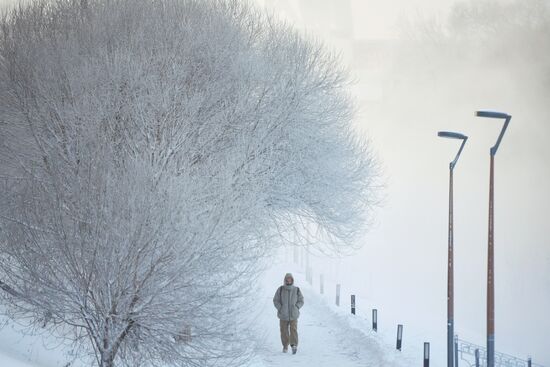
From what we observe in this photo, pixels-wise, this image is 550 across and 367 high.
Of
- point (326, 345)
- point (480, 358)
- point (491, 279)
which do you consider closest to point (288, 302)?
point (326, 345)

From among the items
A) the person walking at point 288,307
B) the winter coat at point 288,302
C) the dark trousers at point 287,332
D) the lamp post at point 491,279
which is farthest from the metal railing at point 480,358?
the winter coat at point 288,302

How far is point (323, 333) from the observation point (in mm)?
20297

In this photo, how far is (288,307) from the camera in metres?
16.5

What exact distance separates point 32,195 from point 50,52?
8.84 meters

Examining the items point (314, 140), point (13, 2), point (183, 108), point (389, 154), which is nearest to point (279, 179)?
point (314, 140)

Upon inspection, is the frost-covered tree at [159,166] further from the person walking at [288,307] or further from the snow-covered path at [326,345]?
the snow-covered path at [326,345]

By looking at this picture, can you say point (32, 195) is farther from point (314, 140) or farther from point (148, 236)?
point (314, 140)

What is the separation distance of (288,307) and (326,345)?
8.63 feet

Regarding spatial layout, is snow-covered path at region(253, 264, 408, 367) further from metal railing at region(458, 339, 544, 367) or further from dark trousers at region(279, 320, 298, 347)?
metal railing at region(458, 339, 544, 367)

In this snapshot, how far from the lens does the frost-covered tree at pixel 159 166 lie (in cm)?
1122

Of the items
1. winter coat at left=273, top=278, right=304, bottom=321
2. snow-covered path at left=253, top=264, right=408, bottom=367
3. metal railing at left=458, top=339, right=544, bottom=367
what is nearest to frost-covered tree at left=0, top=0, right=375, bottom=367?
winter coat at left=273, top=278, right=304, bottom=321

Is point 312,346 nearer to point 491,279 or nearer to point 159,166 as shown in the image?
point 491,279

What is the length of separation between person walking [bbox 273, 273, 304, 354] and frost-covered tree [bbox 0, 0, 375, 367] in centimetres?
110

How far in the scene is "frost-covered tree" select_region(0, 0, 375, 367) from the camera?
11219 millimetres
